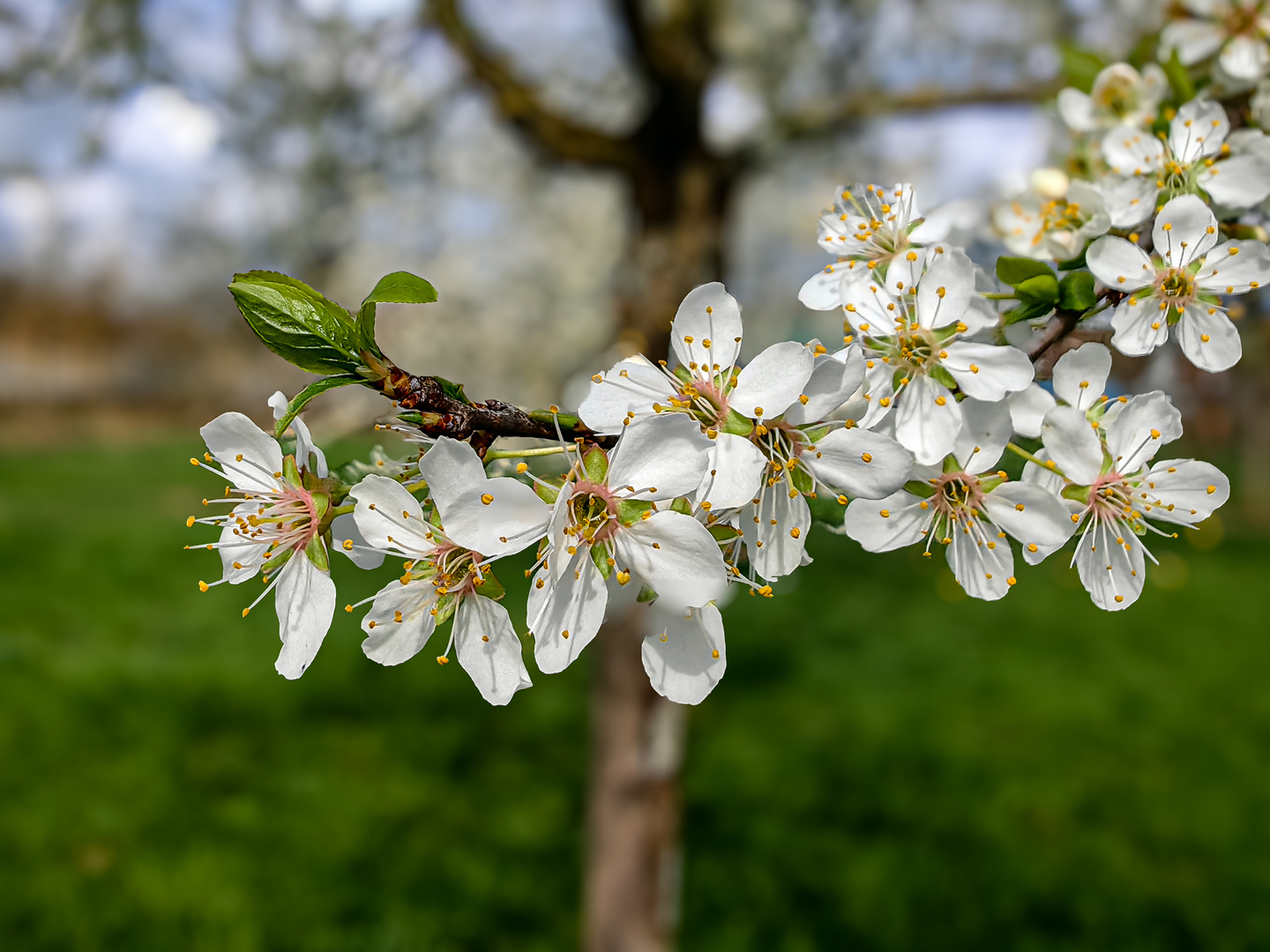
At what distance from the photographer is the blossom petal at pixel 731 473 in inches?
30.6

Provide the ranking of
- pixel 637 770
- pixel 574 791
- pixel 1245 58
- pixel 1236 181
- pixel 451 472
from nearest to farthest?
1. pixel 451 472
2. pixel 1236 181
3. pixel 1245 58
4. pixel 637 770
5. pixel 574 791

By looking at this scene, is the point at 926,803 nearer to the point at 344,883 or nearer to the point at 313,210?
the point at 344,883

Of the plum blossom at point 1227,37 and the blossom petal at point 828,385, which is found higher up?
the plum blossom at point 1227,37

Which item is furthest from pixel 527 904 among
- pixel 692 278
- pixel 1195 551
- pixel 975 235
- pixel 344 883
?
pixel 1195 551

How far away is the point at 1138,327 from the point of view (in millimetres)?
986

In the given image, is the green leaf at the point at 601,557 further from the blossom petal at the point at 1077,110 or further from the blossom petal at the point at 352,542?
the blossom petal at the point at 1077,110

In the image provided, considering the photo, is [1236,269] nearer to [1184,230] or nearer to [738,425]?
[1184,230]

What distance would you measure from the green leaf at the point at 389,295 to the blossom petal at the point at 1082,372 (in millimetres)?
643

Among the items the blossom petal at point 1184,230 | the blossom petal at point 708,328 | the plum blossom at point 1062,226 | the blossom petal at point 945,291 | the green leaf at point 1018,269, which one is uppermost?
the plum blossom at point 1062,226

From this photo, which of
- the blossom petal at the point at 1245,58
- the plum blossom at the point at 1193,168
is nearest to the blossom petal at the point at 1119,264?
the plum blossom at the point at 1193,168

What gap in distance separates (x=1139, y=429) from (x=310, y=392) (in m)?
0.84

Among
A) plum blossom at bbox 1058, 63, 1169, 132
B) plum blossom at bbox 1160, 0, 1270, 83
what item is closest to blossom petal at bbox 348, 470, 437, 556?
plum blossom at bbox 1058, 63, 1169, 132

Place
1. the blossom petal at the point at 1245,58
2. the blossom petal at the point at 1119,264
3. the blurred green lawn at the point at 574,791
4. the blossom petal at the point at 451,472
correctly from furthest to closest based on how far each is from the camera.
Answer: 1. the blurred green lawn at the point at 574,791
2. the blossom petal at the point at 1245,58
3. the blossom petal at the point at 1119,264
4. the blossom petal at the point at 451,472

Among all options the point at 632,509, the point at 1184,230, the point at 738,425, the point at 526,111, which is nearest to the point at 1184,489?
the point at 1184,230
